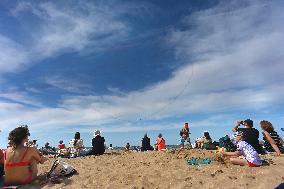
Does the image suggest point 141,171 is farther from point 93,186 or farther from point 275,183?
point 275,183

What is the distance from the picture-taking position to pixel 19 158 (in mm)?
8727

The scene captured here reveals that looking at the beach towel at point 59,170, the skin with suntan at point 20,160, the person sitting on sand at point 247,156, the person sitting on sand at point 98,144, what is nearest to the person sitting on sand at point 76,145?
the person sitting on sand at point 98,144

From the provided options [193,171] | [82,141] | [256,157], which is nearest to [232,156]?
[256,157]

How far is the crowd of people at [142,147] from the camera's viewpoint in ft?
28.8

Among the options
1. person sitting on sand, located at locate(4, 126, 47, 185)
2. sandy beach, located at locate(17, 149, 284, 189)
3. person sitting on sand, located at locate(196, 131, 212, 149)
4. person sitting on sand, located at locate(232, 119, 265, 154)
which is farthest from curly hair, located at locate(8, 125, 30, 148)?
person sitting on sand, located at locate(196, 131, 212, 149)

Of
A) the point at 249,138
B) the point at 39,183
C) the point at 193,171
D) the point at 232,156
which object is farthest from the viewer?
the point at 249,138

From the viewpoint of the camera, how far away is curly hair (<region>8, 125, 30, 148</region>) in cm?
874

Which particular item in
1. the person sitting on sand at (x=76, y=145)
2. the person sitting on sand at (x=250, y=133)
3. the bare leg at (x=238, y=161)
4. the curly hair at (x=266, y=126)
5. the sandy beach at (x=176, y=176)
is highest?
the person sitting on sand at (x=76, y=145)

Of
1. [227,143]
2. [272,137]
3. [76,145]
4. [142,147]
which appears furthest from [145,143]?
[272,137]

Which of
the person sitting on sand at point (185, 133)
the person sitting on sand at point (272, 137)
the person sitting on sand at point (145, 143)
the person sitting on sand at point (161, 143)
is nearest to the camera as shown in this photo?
the person sitting on sand at point (272, 137)

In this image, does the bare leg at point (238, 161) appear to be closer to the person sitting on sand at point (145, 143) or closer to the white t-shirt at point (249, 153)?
the white t-shirt at point (249, 153)

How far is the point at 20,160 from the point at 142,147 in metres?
13.7

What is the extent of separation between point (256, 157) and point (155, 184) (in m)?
3.23

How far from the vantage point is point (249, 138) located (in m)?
12.7
